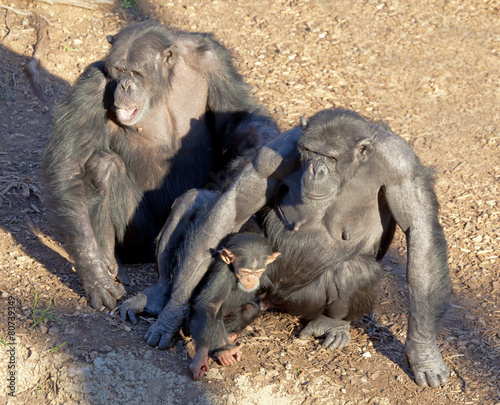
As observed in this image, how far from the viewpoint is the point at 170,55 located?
230 inches

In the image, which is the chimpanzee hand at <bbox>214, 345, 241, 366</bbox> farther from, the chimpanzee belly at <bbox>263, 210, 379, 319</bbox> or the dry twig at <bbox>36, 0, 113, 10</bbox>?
the dry twig at <bbox>36, 0, 113, 10</bbox>

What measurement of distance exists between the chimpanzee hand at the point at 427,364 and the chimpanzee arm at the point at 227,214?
59.1 inches

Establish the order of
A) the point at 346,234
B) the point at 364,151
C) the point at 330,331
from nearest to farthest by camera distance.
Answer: the point at 364,151, the point at 346,234, the point at 330,331

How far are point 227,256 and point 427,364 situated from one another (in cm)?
160

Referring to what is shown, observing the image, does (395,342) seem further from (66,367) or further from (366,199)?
(66,367)

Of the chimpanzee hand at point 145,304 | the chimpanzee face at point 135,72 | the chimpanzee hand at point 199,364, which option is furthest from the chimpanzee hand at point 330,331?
the chimpanzee face at point 135,72

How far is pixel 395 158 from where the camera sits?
4586 millimetres

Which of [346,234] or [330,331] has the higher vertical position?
[346,234]

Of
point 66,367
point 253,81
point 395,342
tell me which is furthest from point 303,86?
point 66,367

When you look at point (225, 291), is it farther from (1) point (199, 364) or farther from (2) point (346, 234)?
(2) point (346, 234)

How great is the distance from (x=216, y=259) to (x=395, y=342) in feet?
5.09

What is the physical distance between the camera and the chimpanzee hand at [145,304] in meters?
5.36

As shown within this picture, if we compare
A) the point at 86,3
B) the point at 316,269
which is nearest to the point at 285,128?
the point at 316,269

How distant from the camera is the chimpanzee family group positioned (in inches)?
184
